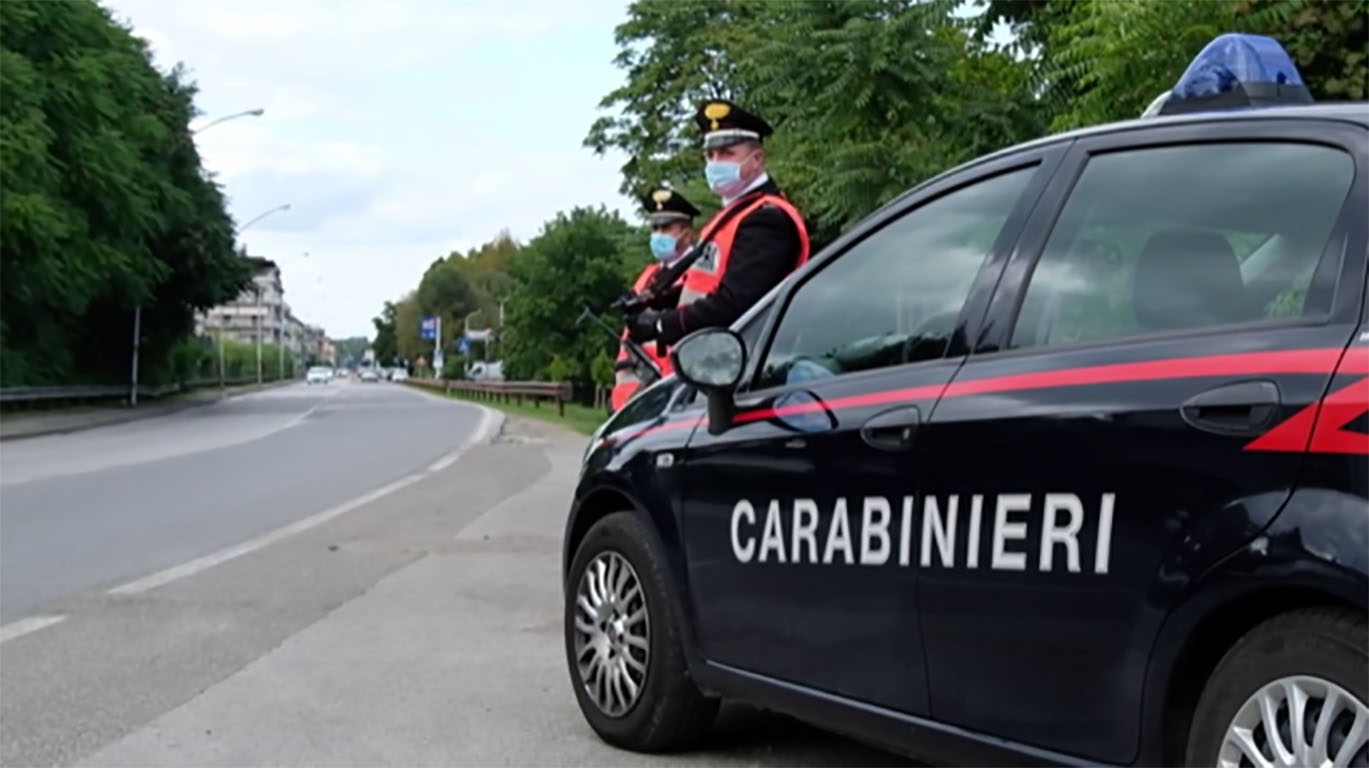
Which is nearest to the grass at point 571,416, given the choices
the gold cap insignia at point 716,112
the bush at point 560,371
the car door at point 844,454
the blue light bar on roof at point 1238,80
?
the bush at point 560,371

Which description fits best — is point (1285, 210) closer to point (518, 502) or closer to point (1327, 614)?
point (1327, 614)

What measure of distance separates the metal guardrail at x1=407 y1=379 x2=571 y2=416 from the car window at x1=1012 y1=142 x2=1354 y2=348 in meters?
35.5

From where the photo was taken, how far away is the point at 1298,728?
9.00ft

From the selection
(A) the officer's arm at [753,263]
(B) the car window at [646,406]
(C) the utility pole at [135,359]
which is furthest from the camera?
Result: (C) the utility pole at [135,359]

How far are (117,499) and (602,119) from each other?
107 ft

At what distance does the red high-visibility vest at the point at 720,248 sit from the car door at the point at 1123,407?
2417 mm

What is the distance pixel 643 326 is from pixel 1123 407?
13.4 feet

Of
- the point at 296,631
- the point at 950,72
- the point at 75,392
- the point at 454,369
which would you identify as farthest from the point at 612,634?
the point at 454,369

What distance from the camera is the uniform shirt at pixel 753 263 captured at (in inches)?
237

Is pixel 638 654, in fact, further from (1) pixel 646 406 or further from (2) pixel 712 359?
(2) pixel 712 359

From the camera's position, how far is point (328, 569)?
31.1 ft

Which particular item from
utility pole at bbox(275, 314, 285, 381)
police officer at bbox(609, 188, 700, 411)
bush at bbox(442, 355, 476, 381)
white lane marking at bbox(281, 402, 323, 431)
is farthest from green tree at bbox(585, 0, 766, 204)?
utility pole at bbox(275, 314, 285, 381)

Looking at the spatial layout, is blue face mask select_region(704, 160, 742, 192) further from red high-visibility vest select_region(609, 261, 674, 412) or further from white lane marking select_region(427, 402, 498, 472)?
white lane marking select_region(427, 402, 498, 472)

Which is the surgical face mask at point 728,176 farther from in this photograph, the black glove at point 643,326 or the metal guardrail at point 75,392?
the metal guardrail at point 75,392
